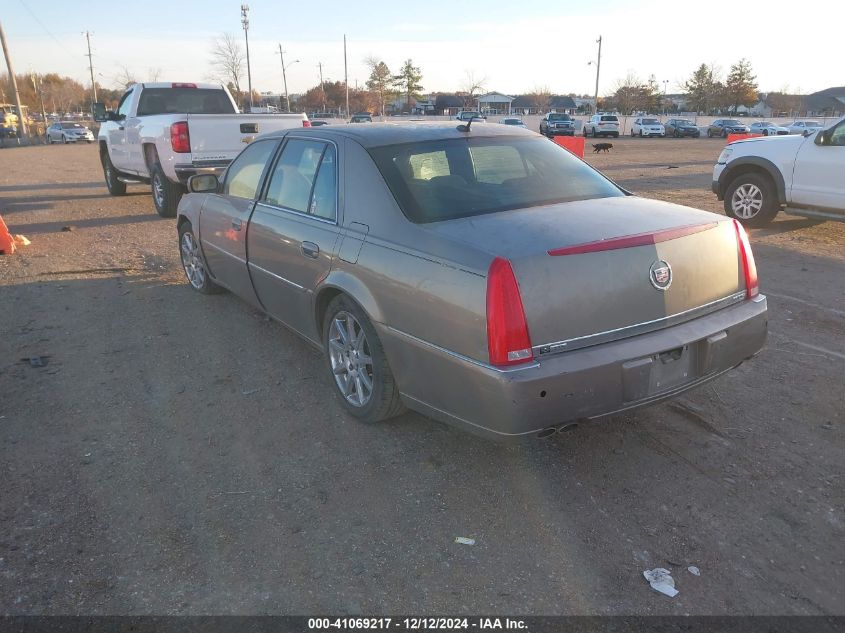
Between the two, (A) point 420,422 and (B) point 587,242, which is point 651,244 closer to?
(B) point 587,242

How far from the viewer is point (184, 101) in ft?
40.0

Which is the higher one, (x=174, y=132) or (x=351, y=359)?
(x=174, y=132)

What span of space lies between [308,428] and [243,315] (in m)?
2.38

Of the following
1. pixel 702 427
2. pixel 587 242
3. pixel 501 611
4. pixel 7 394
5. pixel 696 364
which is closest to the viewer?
pixel 501 611

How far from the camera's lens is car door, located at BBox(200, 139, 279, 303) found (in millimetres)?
4969

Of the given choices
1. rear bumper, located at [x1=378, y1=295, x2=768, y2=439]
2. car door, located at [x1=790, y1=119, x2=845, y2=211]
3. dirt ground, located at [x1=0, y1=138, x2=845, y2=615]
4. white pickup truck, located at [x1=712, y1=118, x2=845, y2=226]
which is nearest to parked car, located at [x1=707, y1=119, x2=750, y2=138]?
white pickup truck, located at [x1=712, y1=118, x2=845, y2=226]

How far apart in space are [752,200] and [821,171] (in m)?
1.13

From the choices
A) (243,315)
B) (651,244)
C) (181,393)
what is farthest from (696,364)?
(243,315)

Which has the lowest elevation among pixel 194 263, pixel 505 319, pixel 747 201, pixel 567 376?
pixel 194 263

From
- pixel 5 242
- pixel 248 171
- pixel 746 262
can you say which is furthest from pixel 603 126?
pixel 746 262

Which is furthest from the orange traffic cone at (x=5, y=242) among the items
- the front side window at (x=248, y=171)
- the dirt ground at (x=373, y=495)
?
the front side window at (x=248, y=171)

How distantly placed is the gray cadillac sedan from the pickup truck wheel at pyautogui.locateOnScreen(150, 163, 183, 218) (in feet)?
22.2

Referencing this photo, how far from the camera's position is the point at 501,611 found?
2.44 meters

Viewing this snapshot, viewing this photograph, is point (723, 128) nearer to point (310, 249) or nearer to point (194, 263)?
point (194, 263)
